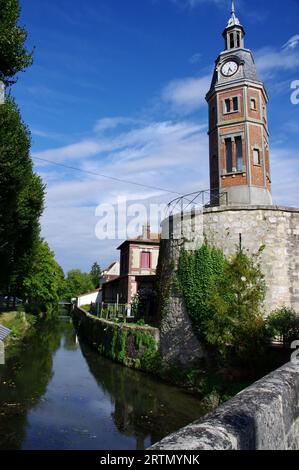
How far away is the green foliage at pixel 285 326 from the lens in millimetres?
11469

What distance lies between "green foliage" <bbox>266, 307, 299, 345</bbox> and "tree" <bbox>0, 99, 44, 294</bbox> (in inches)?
397

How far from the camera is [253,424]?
265 cm

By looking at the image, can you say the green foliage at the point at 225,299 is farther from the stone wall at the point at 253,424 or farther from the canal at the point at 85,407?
the stone wall at the point at 253,424

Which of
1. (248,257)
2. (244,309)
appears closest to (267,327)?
(244,309)

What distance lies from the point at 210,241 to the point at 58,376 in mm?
8981

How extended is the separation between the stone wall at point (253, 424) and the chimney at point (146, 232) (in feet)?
107

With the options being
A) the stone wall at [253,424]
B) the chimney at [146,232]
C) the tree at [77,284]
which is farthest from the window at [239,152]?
the tree at [77,284]

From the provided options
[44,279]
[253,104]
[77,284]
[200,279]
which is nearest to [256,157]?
[253,104]

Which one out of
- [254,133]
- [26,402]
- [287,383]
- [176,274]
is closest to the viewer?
[287,383]

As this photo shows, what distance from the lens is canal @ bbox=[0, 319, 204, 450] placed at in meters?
8.82

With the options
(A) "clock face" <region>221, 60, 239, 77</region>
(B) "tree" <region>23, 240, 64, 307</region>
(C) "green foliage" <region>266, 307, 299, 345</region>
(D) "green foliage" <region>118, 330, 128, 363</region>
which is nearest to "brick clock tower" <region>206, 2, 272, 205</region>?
(A) "clock face" <region>221, 60, 239, 77</region>

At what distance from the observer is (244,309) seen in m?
12.4

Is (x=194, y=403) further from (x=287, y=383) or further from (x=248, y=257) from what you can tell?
(x=287, y=383)

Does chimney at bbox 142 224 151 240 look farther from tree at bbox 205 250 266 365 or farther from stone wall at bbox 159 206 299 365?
tree at bbox 205 250 266 365
